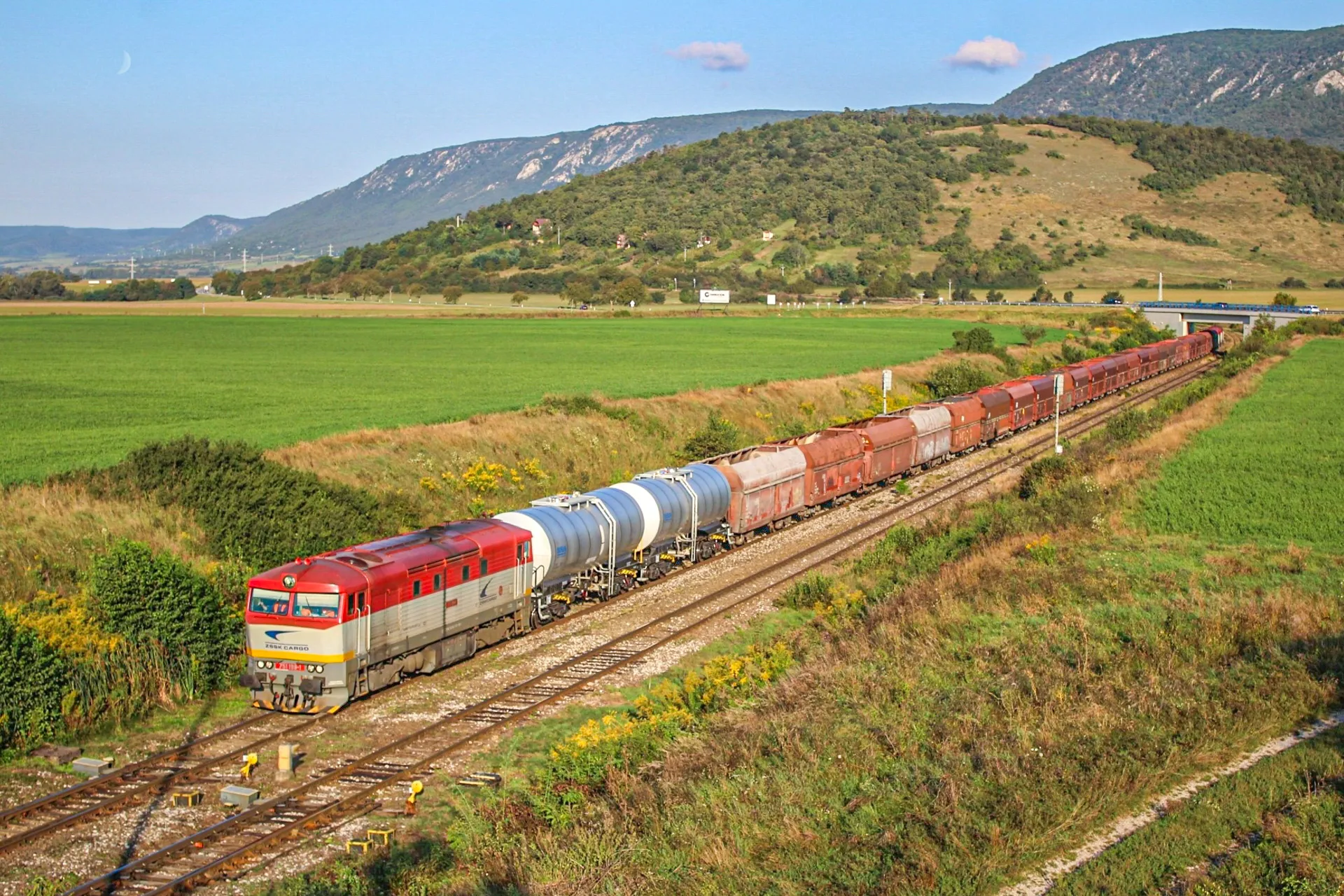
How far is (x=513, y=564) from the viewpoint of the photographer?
84.3 ft

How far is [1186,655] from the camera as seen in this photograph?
19.0m

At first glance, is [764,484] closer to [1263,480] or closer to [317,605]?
[1263,480]

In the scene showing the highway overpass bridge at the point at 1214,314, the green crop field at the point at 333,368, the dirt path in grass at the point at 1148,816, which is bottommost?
the dirt path in grass at the point at 1148,816

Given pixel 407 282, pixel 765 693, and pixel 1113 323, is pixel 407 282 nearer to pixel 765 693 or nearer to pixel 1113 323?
pixel 1113 323

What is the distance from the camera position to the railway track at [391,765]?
1538 centimetres

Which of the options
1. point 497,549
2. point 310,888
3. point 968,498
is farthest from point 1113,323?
point 310,888

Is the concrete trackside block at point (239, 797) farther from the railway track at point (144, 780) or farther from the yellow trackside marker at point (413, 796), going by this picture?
the yellow trackside marker at point (413, 796)

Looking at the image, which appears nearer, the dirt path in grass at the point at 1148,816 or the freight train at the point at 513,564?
the dirt path in grass at the point at 1148,816

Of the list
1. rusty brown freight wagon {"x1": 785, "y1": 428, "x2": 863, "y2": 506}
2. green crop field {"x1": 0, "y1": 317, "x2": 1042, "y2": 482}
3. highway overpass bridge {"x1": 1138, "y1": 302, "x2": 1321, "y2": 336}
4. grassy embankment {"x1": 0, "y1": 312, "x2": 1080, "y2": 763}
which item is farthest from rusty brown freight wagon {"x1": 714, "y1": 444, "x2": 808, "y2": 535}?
highway overpass bridge {"x1": 1138, "y1": 302, "x2": 1321, "y2": 336}

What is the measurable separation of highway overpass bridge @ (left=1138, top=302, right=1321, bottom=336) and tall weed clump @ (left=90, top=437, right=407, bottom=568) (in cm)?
11028

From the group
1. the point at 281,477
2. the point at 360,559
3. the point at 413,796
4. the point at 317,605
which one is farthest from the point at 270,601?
the point at 281,477

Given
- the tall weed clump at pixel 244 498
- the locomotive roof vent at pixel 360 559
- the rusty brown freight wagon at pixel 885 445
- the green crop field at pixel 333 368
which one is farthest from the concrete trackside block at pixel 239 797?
the rusty brown freight wagon at pixel 885 445

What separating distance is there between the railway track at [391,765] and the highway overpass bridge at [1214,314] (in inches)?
3957

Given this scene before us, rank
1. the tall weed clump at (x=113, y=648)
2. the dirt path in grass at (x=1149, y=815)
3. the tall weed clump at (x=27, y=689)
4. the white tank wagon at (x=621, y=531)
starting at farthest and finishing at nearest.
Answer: the white tank wagon at (x=621, y=531), the tall weed clump at (x=113, y=648), the tall weed clump at (x=27, y=689), the dirt path in grass at (x=1149, y=815)
